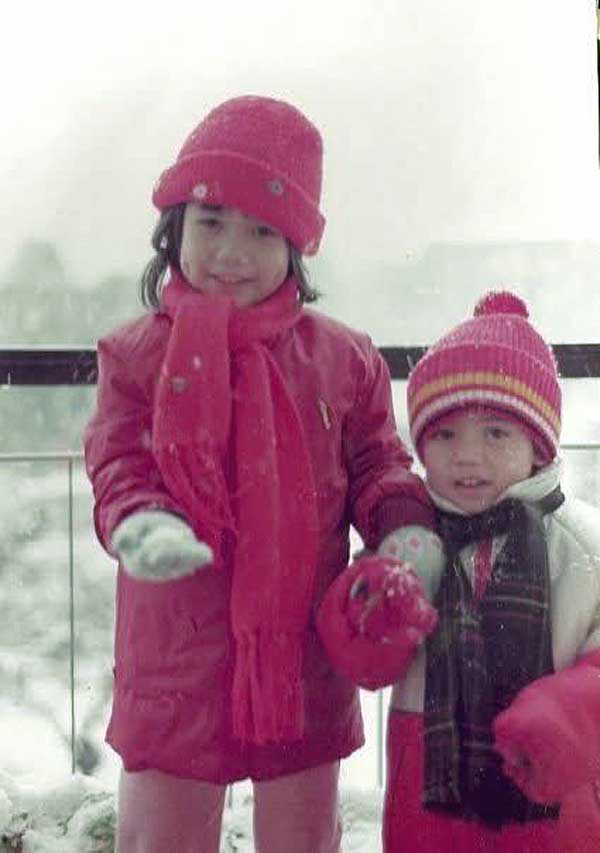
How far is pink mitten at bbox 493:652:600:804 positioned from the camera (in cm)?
89

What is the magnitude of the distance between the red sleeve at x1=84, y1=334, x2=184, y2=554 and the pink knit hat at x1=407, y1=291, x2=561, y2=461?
0.26 m

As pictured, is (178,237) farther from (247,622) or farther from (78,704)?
(78,704)

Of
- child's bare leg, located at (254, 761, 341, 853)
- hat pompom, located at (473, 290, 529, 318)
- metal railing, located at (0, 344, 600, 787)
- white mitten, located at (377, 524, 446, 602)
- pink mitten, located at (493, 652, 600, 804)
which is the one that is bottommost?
child's bare leg, located at (254, 761, 341, 853)

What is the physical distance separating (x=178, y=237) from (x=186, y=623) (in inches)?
14.7

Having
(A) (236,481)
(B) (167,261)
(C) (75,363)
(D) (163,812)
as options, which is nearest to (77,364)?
(C) (75,363)

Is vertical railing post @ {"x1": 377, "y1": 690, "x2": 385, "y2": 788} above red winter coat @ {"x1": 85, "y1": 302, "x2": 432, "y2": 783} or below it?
below

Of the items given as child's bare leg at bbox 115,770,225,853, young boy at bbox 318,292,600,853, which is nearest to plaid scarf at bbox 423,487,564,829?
young boy at bbox 318,292,600,853

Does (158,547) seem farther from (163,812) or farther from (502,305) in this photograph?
(502,305)

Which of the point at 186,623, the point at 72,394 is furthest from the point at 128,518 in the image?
the point at 72,394

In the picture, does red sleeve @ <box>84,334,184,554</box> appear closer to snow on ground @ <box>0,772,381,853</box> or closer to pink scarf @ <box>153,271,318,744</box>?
pink scarf @ <box>153,271,318,744</box>

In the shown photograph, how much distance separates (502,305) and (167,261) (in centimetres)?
34

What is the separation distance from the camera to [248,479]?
0.99 m

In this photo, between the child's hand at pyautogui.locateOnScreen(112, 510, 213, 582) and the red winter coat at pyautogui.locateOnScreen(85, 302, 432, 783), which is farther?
the red winter coat at pyautogui.locateOnScreen(85, 302, 432, 783)

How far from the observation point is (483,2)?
55.6 inches
